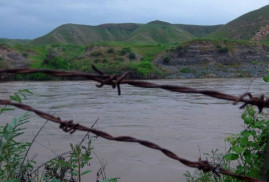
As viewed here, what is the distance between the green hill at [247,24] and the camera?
51.3 m

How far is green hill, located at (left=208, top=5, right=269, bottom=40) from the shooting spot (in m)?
51.3

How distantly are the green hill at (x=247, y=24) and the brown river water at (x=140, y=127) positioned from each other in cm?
3814

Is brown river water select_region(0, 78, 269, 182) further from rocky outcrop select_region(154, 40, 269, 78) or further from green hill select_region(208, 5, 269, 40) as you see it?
green hill select_region(208, 5, 269, 40)

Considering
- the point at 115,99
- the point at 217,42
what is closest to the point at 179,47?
the point at 217,42

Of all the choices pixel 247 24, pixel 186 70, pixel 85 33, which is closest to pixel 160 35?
pixel 85 33

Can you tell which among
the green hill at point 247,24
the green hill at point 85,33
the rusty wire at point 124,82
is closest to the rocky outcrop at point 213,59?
the green hill at point 247,24

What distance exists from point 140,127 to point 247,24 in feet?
166

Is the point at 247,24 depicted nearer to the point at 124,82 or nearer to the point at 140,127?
the point at 140,127

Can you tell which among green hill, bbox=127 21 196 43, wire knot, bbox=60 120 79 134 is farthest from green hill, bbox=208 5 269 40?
wire knot, bbox=60 120 79 134

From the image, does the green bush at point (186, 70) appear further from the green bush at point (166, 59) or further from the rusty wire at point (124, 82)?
Result: the rusty wire at point (124, 82)

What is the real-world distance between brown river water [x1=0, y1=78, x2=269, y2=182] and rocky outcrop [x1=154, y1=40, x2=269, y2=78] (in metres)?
15.1

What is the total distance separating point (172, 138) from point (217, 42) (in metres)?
A: 30.3

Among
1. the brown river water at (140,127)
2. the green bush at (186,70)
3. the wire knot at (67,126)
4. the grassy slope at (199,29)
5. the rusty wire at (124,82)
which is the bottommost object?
the brown river water at (140,127)

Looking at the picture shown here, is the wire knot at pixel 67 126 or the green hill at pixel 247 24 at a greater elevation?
the green hill at pixel 247 24
